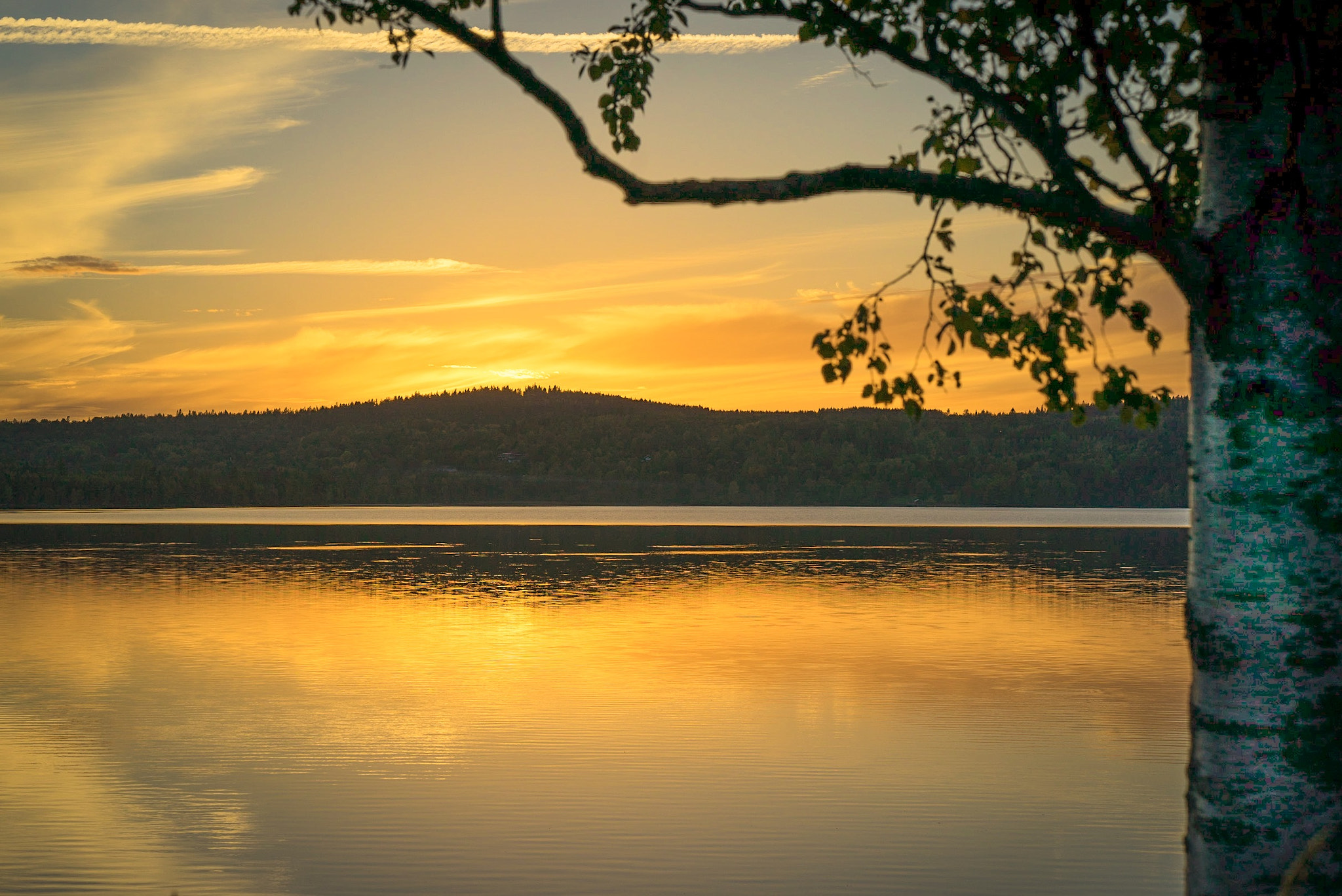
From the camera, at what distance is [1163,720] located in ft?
63.9

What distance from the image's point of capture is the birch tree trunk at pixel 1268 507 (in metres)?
6.41

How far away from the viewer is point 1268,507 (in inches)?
254

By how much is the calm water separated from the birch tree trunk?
589 cm

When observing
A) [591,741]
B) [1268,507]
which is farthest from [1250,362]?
[591,741]

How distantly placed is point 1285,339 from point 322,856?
9.31 m

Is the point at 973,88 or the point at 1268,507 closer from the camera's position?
the point at 1268,507

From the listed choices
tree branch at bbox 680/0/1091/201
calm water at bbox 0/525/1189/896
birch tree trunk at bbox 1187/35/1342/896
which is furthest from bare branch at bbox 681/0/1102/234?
calm water at bbox 0/525/1189/896

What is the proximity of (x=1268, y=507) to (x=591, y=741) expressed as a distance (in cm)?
1236

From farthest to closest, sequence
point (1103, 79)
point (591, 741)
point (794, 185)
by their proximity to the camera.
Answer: point (591, 741)
point (794, 185)
point (1103, 79)

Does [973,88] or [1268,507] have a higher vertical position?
[973,88]

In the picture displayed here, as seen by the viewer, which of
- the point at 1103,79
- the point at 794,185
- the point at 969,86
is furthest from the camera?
the point at 969,86

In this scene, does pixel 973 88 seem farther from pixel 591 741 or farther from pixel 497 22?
pixel 591 741

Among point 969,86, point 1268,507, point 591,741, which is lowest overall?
point 591,741

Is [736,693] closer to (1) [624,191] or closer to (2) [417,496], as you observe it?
(1) [624,191]
